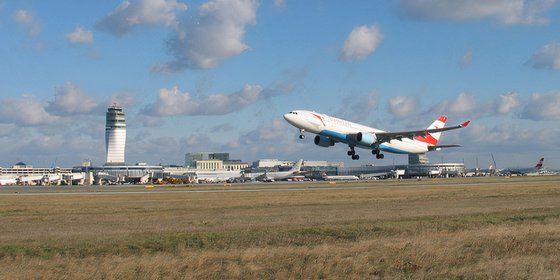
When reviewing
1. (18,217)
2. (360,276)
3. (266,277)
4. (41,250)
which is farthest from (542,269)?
(18,217)

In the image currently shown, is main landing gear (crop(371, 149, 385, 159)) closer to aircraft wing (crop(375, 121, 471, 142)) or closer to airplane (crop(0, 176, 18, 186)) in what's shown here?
aircraft wing (crop(375, 121, 471, 142))

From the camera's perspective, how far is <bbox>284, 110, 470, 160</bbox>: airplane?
78062 millimetres

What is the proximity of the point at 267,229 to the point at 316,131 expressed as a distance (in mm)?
52620

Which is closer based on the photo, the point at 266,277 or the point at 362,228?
the point at 266,277

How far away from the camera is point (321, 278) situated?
588 inches

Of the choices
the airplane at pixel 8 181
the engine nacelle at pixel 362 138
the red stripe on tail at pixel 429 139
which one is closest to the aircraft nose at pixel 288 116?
the engine nacelle at pixel 362 138

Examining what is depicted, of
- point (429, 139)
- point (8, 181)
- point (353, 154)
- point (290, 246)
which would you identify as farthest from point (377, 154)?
point (8, 181)

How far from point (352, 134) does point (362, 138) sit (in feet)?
6.00

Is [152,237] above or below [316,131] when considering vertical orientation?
below

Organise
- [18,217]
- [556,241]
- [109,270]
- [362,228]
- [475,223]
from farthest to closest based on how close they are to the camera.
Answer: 1. [18,217]
2. [475,223]
3. [362,228]
4. [556,241]
5. [109,270]

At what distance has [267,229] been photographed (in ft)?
88.8

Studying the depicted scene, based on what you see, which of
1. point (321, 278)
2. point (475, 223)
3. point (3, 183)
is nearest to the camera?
point (321, 278)

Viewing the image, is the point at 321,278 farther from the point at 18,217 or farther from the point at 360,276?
the point at 18,217

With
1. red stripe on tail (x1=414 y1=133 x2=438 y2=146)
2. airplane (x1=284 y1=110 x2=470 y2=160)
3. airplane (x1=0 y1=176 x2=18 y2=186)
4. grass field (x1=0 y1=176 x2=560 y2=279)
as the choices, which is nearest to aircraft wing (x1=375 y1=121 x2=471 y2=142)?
airplane (x1=284 y1=110 x2=470 y2=160)
